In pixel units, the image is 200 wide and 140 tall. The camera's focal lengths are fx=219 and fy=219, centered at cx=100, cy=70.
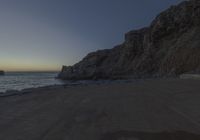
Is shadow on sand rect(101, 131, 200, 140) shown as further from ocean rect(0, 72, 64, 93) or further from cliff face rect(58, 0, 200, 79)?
cliff face rect(58, 0, 200, 79)

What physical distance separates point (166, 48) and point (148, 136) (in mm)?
56432

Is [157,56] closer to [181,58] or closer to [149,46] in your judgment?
[149,46]

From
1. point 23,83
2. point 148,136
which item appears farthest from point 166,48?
point 148,136

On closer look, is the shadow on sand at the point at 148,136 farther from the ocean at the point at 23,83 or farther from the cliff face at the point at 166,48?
the cliff face at the point at 166,48

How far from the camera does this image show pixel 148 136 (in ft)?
12.2

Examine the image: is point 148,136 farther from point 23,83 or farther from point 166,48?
point 166,48

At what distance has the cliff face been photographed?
148ft

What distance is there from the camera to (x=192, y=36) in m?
47.9

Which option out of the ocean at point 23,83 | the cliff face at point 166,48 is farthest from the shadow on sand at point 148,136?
the cliff face at point 166,48

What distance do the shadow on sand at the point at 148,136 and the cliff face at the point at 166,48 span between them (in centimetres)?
3422

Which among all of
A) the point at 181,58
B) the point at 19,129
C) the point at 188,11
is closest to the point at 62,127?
the point at 19,129

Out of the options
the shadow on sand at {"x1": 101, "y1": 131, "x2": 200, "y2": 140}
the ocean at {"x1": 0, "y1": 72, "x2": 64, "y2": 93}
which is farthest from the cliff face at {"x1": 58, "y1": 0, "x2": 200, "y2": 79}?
the shadow on sand at {"x1": 101, "y1": 131, "x2": 200, "y2": 140}

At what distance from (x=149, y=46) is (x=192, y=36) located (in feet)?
56.7

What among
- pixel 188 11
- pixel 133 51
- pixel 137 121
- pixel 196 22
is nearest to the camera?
pixel 137 121
